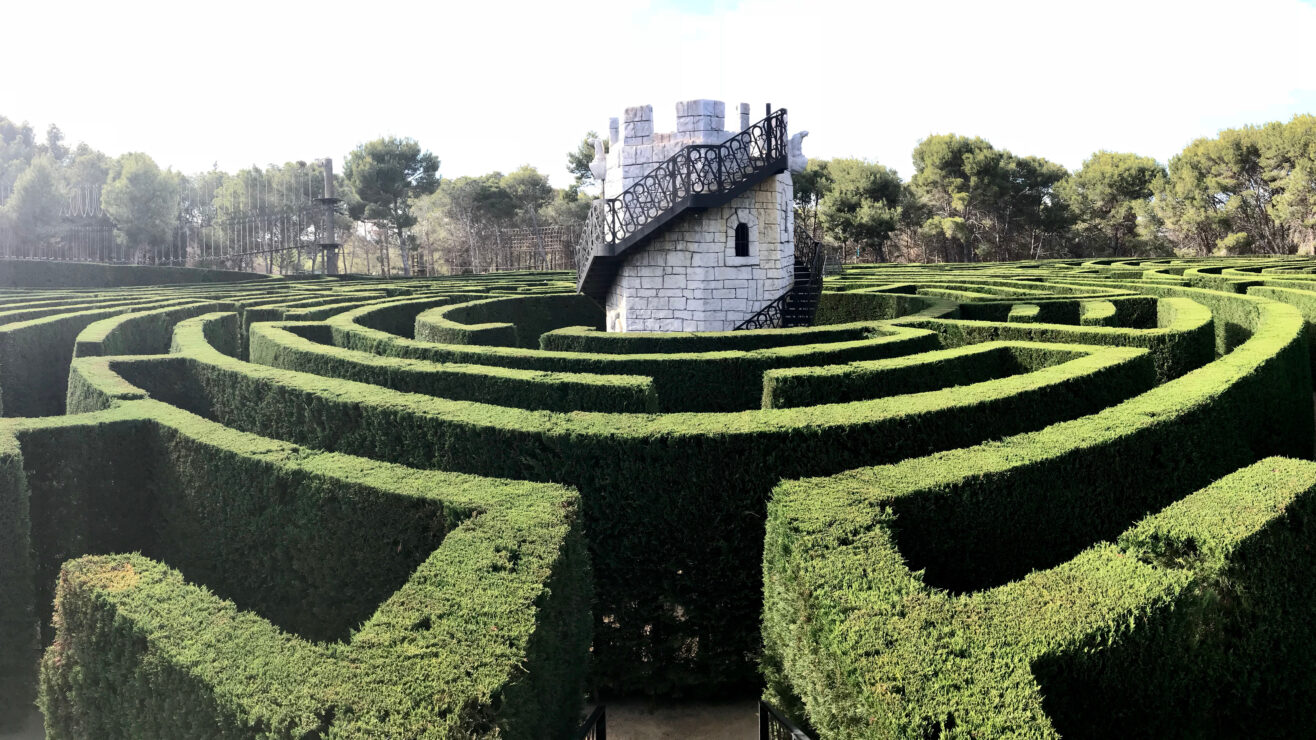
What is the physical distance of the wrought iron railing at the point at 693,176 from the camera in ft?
58.0

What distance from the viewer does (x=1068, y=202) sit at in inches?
2299

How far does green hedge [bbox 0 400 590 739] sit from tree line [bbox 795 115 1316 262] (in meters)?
47.5

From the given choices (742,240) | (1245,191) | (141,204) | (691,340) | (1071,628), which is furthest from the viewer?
(1245,191)

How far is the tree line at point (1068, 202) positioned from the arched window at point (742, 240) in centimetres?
3460

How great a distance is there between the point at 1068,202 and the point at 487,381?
59308 mm

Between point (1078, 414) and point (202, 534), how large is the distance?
8996 mm

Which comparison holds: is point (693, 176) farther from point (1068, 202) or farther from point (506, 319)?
point (1068, 202)

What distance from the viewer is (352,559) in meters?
6.51

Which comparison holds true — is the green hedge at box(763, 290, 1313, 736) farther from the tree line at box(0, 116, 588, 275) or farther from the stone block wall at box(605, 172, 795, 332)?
the tree line at box(0, 116, 588, 275)

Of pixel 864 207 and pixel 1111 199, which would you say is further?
pixel 1111 199

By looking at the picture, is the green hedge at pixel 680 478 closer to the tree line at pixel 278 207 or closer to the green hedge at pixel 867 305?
the green hedge at pixel 867 305

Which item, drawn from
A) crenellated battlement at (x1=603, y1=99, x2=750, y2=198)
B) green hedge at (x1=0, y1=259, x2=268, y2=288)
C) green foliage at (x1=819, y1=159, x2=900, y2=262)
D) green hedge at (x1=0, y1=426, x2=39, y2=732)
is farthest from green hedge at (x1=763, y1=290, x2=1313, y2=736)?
green foliage at (x1=819, y1=159, x2=900, y2=262)

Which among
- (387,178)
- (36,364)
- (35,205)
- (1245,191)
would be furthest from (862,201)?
(35,205)

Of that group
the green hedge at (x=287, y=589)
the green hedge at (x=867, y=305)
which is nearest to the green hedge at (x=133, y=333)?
the green hedge at (x=287, y=589)
